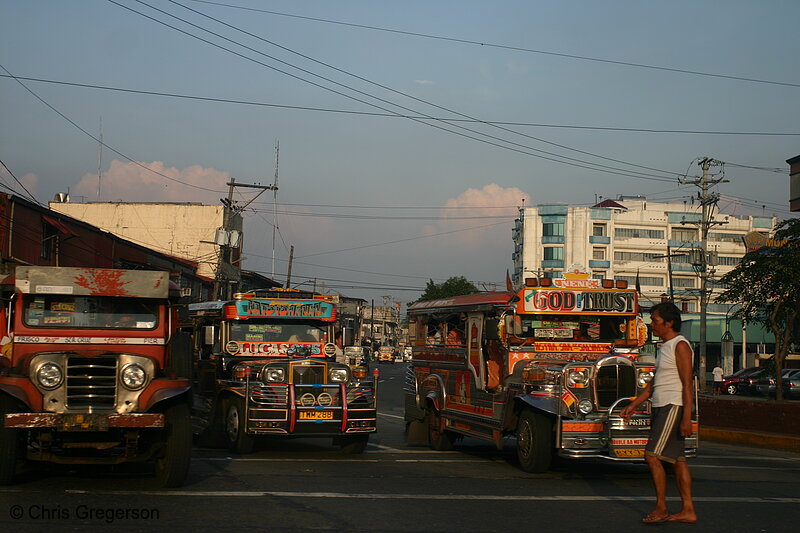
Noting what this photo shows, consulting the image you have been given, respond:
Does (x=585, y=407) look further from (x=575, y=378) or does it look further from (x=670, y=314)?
(x=670, y=314)

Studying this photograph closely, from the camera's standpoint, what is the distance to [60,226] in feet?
130

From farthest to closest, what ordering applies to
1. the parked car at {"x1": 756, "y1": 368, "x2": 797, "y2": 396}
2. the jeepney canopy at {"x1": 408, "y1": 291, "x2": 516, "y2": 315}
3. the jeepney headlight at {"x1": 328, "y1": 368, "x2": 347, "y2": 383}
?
the parked car at {"x1": 756, "y1": 368, "x2": 797, "y2": 396} → the jeepney headlight at {"x1": 328, "y1": 368, "x2": 347, "y2": 383} → the jeepney canopy at {"x1": 408, "y1": 291, "x2": 516, "y2": 315}

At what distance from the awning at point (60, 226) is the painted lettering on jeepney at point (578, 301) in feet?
100

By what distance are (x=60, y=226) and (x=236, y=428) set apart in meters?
28.5

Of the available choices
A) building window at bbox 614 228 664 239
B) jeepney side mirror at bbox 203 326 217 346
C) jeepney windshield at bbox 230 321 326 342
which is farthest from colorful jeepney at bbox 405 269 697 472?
building window at bbox 614 228 664 239

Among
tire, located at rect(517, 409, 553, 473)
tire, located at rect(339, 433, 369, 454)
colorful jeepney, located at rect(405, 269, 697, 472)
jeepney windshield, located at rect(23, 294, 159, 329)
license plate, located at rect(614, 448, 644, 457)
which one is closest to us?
jeepney windshield, located at rect(23, 294, 159, 329)

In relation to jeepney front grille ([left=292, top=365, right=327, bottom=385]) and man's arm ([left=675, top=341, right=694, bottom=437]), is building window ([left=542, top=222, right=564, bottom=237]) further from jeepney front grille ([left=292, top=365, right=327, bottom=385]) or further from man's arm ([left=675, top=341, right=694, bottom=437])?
man's arm ([left=675, top=341, right=694, bottom=437])

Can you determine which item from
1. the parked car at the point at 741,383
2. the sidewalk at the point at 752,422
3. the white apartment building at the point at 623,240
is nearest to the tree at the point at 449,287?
the white apartment building at the point at 623,240

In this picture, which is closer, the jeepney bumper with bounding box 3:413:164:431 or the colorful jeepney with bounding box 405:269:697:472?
the jeepney bumper with bounding box 3:413:164:431

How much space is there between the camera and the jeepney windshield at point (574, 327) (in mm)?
13750

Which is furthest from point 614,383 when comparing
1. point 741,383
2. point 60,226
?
point 741,383

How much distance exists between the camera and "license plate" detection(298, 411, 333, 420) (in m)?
13.9

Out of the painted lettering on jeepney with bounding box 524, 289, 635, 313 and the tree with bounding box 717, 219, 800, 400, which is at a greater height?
the tree with bounding box 717, 219, 800, 400

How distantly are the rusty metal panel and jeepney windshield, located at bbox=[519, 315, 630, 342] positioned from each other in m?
5.48
